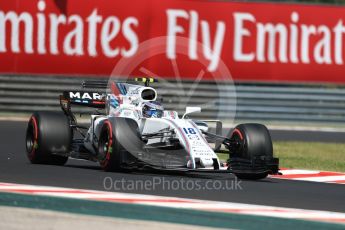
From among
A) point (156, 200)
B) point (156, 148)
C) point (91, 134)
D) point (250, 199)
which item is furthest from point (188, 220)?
point (91, 134)

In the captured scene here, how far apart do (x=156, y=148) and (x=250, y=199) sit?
248cm

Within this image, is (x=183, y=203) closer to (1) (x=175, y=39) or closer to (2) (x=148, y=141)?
(2) (x=148, y=141)

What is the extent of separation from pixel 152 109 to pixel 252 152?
147cm

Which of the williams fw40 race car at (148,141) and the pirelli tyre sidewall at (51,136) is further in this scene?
the pirelli tyre sidewall at (51,136)

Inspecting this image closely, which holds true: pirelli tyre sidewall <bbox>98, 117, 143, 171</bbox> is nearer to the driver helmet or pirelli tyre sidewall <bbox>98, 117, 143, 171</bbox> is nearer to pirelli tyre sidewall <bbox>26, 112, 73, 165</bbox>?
the driver helmet

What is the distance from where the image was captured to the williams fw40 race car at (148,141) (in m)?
12.3

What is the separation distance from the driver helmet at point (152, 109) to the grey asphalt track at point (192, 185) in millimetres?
774

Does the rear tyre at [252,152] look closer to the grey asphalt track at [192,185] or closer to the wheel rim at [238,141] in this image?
the wheel rim at [238,141]

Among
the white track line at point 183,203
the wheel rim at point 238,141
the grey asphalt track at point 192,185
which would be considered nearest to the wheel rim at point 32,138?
the grey asphalt track at point 192,185

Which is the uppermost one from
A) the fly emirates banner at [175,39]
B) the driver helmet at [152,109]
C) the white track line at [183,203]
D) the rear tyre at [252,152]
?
the fly emirates banner at [175,39]

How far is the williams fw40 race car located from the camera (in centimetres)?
1227

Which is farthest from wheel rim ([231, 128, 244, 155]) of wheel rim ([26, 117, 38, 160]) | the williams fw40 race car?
wheel rim ([26, 117, 38, 160])

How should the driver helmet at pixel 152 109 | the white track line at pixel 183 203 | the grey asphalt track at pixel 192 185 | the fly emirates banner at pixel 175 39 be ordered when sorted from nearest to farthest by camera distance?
the white track line at pixel 183 203 → the grey asphalt track at pixel 192 185 → the driver helmet at pixel 152 109 → the fly emirates banner at pixel 175 39

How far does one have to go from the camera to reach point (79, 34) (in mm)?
23484
